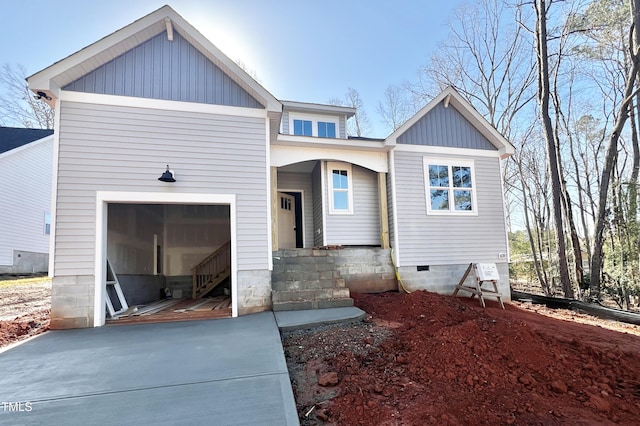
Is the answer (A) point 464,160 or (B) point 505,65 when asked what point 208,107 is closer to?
(A) point 464,160

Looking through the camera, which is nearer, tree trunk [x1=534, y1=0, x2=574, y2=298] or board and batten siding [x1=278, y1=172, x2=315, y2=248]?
tree trunk [x1=534, y1=0, x2=574, y2=298]

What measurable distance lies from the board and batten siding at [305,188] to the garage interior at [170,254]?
2.25 m

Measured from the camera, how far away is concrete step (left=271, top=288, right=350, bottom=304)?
5750 millimetres

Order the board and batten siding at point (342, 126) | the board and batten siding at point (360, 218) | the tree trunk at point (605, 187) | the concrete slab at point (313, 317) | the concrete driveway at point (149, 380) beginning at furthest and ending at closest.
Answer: the board and batten siding at point (342, 126)
the tree trunk at point (605, 187)
the board and batten siding at point (360, 218)
the concrete slab at point (313, 317)
the concrete driveway at point (149, 380)

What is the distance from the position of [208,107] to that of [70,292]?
3894 millimetres

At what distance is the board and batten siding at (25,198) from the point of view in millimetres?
11578

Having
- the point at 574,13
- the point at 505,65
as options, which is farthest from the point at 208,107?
the point at 505,65

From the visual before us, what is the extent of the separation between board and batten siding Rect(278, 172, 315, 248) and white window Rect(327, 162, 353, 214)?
4.47 ft

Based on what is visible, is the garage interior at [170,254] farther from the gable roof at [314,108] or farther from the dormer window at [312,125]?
the gable roof at [314,108]

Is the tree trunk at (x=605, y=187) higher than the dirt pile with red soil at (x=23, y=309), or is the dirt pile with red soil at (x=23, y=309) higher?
the tree trunk at (x=605, y=187)

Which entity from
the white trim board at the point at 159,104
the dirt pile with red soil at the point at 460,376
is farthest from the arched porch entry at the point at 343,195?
the dirt pile with red soil at the point at 460,376

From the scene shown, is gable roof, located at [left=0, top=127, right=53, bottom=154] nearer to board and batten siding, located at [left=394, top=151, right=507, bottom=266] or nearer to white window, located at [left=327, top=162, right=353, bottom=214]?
white window, located at [left=327, top=162, right=353, bottom=214]

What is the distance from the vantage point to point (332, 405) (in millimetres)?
2600

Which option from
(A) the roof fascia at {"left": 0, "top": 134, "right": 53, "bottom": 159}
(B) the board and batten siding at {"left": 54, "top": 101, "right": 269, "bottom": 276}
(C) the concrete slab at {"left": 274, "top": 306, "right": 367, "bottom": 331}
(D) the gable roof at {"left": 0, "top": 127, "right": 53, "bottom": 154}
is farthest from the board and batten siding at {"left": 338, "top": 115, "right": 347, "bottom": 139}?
(D) the gable roof at {"left": 0, "top": 127, "right": 53, "bottom": 154}
